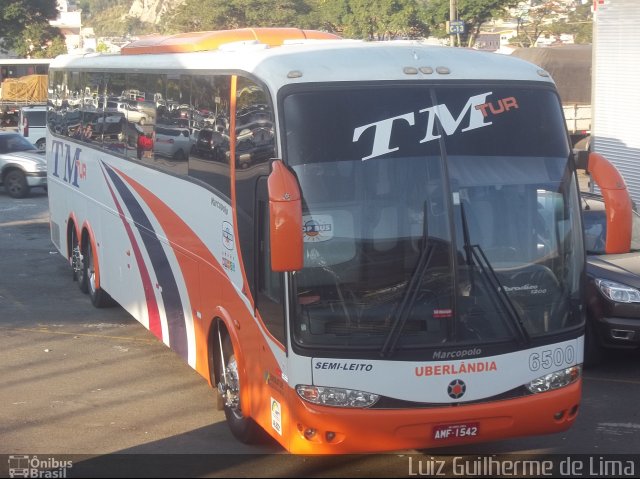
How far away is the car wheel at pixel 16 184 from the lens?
2520 cm

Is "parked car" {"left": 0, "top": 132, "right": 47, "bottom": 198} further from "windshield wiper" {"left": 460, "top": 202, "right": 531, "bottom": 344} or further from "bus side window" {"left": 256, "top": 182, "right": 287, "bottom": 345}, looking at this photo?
"windshield wiper" {"left": 460, "top": 202, "right": 531, "bottom": 344}

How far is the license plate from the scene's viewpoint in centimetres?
635

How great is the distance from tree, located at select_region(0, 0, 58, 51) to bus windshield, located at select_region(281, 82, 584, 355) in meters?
67.5

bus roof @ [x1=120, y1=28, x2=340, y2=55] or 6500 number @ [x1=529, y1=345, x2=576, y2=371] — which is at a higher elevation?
bus roof @ [x1=120, y1=28, x2=340, y2=55]

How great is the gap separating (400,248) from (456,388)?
3.24ft

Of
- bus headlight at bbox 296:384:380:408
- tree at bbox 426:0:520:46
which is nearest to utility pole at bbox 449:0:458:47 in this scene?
tree at bbox 426:0:520:46

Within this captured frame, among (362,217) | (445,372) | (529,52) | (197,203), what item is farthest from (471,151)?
(529,52)

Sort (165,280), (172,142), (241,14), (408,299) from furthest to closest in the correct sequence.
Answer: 1. (241,14)
2. (165,280)
3. (172,142)
4. (408,299)

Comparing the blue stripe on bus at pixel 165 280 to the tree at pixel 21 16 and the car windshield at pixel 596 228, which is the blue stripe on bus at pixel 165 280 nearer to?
the car windshield at pixel 596 228

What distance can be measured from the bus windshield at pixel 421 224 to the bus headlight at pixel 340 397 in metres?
0.29

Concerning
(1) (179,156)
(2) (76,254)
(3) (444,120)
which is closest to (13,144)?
(2) (76,254)

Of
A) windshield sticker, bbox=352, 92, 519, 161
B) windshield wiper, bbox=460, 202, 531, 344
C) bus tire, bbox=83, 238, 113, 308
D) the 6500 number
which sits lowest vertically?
bus tire, bbox=83, 238, 113, 308

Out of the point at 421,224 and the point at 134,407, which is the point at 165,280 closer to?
the point at 134,407

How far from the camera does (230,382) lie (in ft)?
25.6
